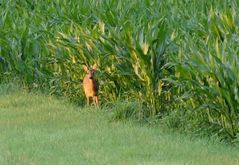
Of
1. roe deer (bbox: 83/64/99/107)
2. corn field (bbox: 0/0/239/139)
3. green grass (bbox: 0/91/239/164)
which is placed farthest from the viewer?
roe deer (bbox: 83/64/99/107)

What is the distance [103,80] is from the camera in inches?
388

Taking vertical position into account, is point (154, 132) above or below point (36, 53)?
below

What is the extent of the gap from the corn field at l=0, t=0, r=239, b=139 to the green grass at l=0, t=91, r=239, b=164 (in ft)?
1.37

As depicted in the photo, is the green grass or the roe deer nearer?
the green grass

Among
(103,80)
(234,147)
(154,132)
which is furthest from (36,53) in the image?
(234,147)

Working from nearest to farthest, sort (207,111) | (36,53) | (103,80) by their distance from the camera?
(207,111)
(103,80)
(36,53)

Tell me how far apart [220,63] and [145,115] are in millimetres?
1516

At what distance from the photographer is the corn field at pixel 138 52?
800 cm

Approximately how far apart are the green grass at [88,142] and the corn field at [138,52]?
0.42m

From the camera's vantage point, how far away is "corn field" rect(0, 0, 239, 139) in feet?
26.2

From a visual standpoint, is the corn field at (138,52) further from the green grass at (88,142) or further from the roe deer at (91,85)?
the green grass at (88,142)

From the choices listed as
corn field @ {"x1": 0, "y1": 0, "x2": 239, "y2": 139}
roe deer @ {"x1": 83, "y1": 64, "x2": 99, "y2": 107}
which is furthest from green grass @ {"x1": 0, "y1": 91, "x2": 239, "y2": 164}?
corn field @ {"x1": 0, "y1": 0, "x2": 239, "y2": 139}

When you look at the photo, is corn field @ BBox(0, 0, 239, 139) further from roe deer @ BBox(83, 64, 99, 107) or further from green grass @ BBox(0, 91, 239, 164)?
green grass @ BBox(0, 91, 239, 164)

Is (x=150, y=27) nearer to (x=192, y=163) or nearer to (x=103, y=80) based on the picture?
(x=103, y=80)
